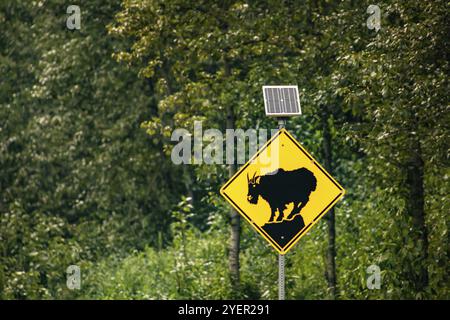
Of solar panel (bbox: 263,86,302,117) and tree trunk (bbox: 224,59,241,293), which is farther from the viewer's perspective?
tree trunk (bbox: 224,59,241,293)

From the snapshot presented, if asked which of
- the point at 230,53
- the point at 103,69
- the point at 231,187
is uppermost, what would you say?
the point at 103,69

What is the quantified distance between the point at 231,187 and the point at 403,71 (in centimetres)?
332

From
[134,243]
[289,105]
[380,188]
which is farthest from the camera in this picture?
[134,243]

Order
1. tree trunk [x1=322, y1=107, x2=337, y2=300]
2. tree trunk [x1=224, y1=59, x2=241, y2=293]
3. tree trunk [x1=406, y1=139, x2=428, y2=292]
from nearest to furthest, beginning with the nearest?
tree trunk [x1=406, y1=139, x2=428, y2=292] → tree trunk [x1=322, y1=107, x2=337, y2=300] → tree trunk [x1=224, y1=59, x2=241, y2=293]

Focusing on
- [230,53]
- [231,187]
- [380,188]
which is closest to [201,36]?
[230,53]

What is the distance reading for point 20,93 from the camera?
2983 cm

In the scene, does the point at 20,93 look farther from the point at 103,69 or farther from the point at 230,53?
the point at 230,53

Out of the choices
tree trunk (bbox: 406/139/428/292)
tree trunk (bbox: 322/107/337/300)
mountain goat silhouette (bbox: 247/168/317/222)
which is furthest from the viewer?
tree trunk (bbox: 322/107/337/300)

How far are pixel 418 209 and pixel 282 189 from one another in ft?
13.8

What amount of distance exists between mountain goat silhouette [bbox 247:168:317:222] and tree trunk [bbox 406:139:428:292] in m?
3.58

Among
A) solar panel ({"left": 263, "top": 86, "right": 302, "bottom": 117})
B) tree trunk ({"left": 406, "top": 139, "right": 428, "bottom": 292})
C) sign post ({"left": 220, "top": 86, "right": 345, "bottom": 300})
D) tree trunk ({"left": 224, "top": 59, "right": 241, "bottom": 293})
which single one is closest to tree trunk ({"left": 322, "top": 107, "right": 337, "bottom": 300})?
tree trunk ({"left": 224, "top": 59, "right": 241, "bottom": 293})

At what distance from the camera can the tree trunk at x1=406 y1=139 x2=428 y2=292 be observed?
16.4 m

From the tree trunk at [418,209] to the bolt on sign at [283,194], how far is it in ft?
11.5

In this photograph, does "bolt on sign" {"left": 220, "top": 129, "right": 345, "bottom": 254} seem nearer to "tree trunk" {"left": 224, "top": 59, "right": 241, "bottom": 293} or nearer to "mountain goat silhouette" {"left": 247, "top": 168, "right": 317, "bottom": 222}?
"mountain goat silhouette" {"left": 247, "top": 168, "right": 317, "bottom": 222}
